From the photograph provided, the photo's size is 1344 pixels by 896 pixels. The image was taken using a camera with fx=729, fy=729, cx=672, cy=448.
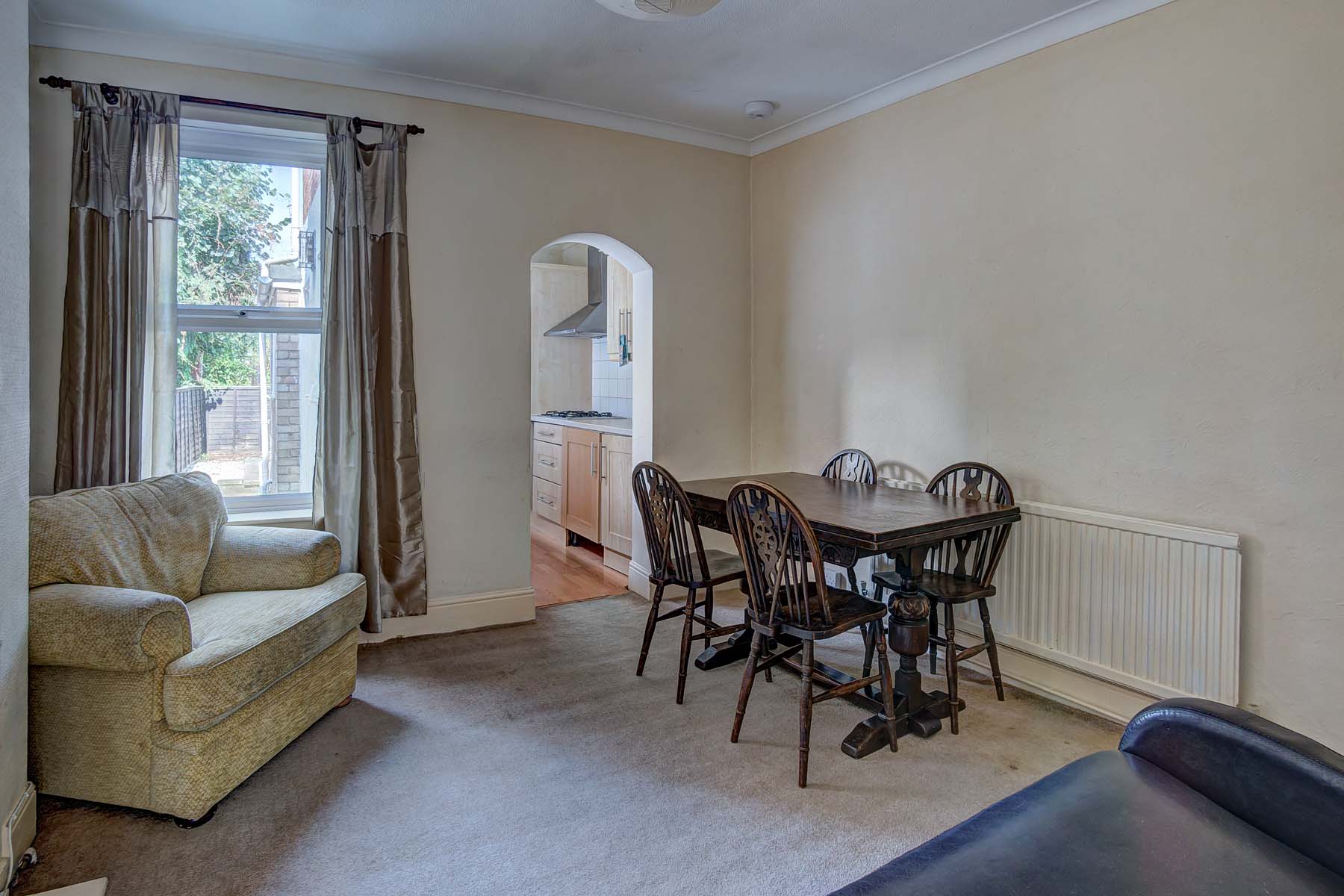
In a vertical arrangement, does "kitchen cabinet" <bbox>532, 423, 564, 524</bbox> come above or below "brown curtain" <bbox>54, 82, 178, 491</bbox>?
below

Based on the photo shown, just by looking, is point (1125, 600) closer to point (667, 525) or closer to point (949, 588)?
point (949, 588)

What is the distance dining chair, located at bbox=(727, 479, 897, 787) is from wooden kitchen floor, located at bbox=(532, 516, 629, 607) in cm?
194

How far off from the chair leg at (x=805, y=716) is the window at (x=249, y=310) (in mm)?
2395

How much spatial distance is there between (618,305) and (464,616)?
2.61 metres

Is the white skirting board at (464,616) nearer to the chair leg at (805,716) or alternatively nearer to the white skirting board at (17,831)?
the white skirting board at (17,831)

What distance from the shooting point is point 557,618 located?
12.4 feet

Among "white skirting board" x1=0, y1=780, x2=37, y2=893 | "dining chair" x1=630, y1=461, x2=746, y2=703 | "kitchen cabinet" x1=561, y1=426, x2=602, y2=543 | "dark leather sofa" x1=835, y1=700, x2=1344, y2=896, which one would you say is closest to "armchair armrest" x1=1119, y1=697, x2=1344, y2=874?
"dark leather sofa" x1=835, y1=700, x2=1344, y2=896

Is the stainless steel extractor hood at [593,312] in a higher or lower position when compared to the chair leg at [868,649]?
higher

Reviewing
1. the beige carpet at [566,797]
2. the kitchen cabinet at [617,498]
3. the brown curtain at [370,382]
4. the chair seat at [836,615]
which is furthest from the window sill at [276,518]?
the chair seat at [836,615]

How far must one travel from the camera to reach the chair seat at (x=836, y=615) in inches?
88.4

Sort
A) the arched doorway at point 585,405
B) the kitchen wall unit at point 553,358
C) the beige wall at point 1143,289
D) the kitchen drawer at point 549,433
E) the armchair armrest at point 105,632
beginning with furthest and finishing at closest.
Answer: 1. the kitchen wall unit at point 553,358
2. the kitchen drawer at point 549,433
3. the arched doorway at point 585,405
4. the beige wall at point 1143,289
5. the armchair armrest at point 105,632

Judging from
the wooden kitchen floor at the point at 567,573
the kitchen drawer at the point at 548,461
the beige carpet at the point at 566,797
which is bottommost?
the beige carpet at the point at 566,797

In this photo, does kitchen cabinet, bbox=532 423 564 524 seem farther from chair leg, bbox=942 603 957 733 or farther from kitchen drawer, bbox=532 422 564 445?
chair leg, bbox=942 603 957 733

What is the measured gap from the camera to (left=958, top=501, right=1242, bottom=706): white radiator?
7.55 ft
